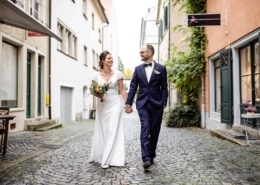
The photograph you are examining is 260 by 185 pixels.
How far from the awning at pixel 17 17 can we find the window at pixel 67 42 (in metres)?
7.86

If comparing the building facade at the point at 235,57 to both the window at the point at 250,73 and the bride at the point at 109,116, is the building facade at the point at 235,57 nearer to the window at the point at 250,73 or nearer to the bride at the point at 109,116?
the window at the point at 250,73

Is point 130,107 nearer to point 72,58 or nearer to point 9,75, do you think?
point 9,75

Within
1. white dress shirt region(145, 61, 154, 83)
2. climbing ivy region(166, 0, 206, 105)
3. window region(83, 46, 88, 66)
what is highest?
window region(83, 46, 88, 66)

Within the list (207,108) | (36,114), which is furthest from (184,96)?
(36,114)

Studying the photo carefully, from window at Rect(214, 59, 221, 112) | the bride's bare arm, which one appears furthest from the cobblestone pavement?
window at Rect(214, 59, 221, 112)

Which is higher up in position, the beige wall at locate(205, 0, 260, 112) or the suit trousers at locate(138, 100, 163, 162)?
the beige wall at locate(205, 0, 260, 112)

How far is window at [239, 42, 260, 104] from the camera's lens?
844cm

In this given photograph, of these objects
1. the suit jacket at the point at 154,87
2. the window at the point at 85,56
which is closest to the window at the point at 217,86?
the suit jacket at the point at 154,87

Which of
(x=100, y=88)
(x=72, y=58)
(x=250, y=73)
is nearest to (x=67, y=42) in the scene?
(x=72, y=58)

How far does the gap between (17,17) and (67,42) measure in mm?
10297

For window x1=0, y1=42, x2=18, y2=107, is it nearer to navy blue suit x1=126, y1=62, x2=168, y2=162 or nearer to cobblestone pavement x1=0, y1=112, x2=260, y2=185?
cobblestone pavement x1=0, y1=112, x2=260, y2=185

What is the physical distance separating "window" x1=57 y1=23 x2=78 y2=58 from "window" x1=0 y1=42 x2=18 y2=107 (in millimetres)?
5029

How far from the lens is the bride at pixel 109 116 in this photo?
A: 5.20 meters

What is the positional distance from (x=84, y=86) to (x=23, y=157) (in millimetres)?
16248
